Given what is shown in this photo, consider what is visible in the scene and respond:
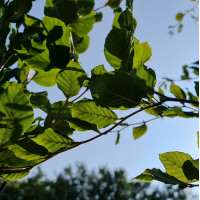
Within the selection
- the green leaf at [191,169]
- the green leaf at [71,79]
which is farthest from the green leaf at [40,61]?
the green leaf at [191,169]

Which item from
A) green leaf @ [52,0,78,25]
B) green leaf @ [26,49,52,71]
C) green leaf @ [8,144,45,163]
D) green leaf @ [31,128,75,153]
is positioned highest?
green leaf @ [52,0,78,25]

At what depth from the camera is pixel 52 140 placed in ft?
2.06

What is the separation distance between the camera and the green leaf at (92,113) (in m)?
0.62

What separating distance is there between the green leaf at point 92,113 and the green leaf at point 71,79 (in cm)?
5

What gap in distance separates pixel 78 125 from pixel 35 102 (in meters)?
0.39

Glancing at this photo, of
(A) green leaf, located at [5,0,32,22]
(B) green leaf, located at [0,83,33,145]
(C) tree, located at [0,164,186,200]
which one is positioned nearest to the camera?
(B) green leaf, located at [0,83,33,145]

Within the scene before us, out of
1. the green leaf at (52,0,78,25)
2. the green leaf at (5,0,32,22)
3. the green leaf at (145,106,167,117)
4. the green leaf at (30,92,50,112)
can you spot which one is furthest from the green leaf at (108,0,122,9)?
the green leaf at (145,106,167,117)

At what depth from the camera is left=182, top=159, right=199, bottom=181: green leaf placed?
54 centimetres

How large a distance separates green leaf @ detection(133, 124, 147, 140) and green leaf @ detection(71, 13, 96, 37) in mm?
508

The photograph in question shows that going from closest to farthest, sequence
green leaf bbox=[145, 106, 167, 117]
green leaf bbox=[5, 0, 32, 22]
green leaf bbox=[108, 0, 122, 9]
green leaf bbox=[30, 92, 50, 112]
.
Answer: green leaf bbox=[145, 106, 167, 117] < green leaf bbox=[5, 0, 32, 22] < green leaf bbox=[30, 92, 50, 112] < green leaf bbox=[108, 0, 122, 9]

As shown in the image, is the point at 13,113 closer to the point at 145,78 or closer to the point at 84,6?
the point at 145,78

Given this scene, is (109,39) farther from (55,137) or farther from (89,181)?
(89,181)

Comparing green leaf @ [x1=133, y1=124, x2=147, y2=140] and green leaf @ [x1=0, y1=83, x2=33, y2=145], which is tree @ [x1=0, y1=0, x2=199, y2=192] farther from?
green leaf @ [x1=133, y1=124, x2=147, y2=140]

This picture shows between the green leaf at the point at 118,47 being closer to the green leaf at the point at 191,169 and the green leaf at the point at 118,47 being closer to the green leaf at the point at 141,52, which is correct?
the green leaf at the point at 141,52
